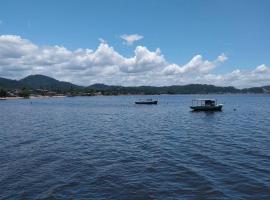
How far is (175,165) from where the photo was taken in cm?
3092

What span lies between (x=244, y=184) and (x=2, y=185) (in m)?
18.8

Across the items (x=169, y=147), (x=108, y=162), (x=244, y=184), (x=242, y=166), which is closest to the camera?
(x=244, y=184)

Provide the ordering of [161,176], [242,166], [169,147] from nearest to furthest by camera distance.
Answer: [161,176]
[242,166]
[169,147]

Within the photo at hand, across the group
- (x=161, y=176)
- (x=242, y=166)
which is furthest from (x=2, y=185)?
(x=242, y=166)

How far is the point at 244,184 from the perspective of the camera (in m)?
24.8

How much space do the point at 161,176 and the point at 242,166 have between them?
8750 mm

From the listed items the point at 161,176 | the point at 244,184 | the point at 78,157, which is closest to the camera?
→ the point at 244,184

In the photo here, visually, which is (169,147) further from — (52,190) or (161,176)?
(52,190)

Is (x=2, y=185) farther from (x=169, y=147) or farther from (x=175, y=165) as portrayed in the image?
(x=169, y=147)

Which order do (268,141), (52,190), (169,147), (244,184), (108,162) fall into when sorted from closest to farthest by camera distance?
(52,190) < (244,184) < (108,162) < (169,147) < (268,141)

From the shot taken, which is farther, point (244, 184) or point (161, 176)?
point (161, 176)

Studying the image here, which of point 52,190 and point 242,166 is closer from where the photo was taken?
point 52,190

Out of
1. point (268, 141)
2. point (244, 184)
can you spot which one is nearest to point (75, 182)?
point (244, 184)

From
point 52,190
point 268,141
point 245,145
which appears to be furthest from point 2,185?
point 268,141
